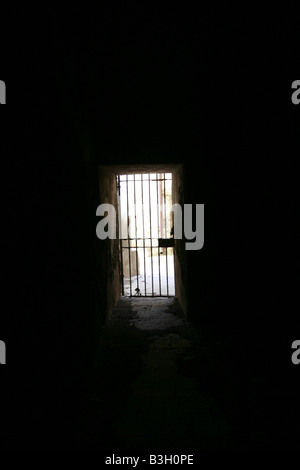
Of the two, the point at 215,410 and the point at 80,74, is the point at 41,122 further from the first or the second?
the point at 215,410

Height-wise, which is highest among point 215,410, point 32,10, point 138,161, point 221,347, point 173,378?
point 138,161

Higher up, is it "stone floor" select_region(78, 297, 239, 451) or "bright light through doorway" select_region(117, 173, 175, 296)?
"bright light through doorway" select_region(117, 173, 175, 296)

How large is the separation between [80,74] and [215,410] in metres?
3.22

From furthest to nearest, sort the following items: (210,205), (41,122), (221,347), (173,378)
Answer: (210,205)
(221,347)
(173,378)
(41,122)

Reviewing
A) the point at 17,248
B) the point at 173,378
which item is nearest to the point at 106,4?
the point at 17,248

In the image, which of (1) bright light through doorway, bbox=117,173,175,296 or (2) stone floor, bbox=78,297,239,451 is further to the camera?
(1) bright light through doorway, bbox=117,173,175,296

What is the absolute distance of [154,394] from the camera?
260 cm

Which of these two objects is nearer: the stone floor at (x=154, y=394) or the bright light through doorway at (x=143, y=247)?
the stone floor at (x=154, y=394)

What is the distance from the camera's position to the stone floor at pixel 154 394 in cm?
214

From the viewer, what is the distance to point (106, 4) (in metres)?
2.09

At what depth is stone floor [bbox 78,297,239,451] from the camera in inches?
84.3

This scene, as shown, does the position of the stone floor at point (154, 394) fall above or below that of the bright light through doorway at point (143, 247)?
below

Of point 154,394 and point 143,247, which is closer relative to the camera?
point 154,394

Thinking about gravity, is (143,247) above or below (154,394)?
above
